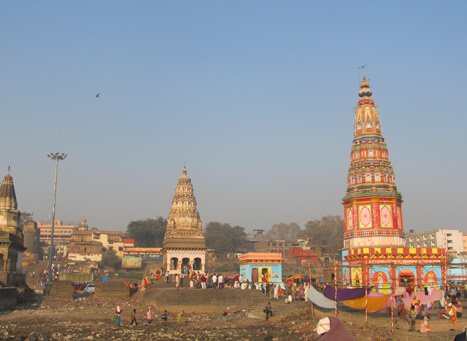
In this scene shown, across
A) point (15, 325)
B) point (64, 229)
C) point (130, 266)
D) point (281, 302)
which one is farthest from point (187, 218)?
point (64, 229)

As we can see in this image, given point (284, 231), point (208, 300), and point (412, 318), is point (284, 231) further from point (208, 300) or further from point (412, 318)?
point (412, 318)

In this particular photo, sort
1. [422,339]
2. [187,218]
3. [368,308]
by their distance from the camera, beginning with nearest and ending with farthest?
[422,339], [368,308], [187,218]

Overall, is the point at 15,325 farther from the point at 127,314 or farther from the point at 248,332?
the point at 248,332

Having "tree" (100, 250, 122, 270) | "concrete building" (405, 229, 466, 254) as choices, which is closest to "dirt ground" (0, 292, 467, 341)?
"tree" (100, 250, 122, 270)

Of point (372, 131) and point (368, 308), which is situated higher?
point (372, 131)

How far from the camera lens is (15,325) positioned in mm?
23906

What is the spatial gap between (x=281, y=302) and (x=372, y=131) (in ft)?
57.7

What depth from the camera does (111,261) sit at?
8838 cm

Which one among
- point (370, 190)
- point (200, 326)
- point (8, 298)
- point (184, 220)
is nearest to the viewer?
point (200, 326)

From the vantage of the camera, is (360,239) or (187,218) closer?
(360,239)

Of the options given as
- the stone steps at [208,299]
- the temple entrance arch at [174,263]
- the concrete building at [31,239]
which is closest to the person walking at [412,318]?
the stone steps at [208,299]

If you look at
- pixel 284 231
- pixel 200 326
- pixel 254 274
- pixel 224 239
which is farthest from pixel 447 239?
pixel 200 326

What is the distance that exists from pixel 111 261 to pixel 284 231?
319 ft

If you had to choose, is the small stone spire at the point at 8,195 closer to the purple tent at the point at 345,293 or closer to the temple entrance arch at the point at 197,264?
the temple entrance arch at the point at 197,264
